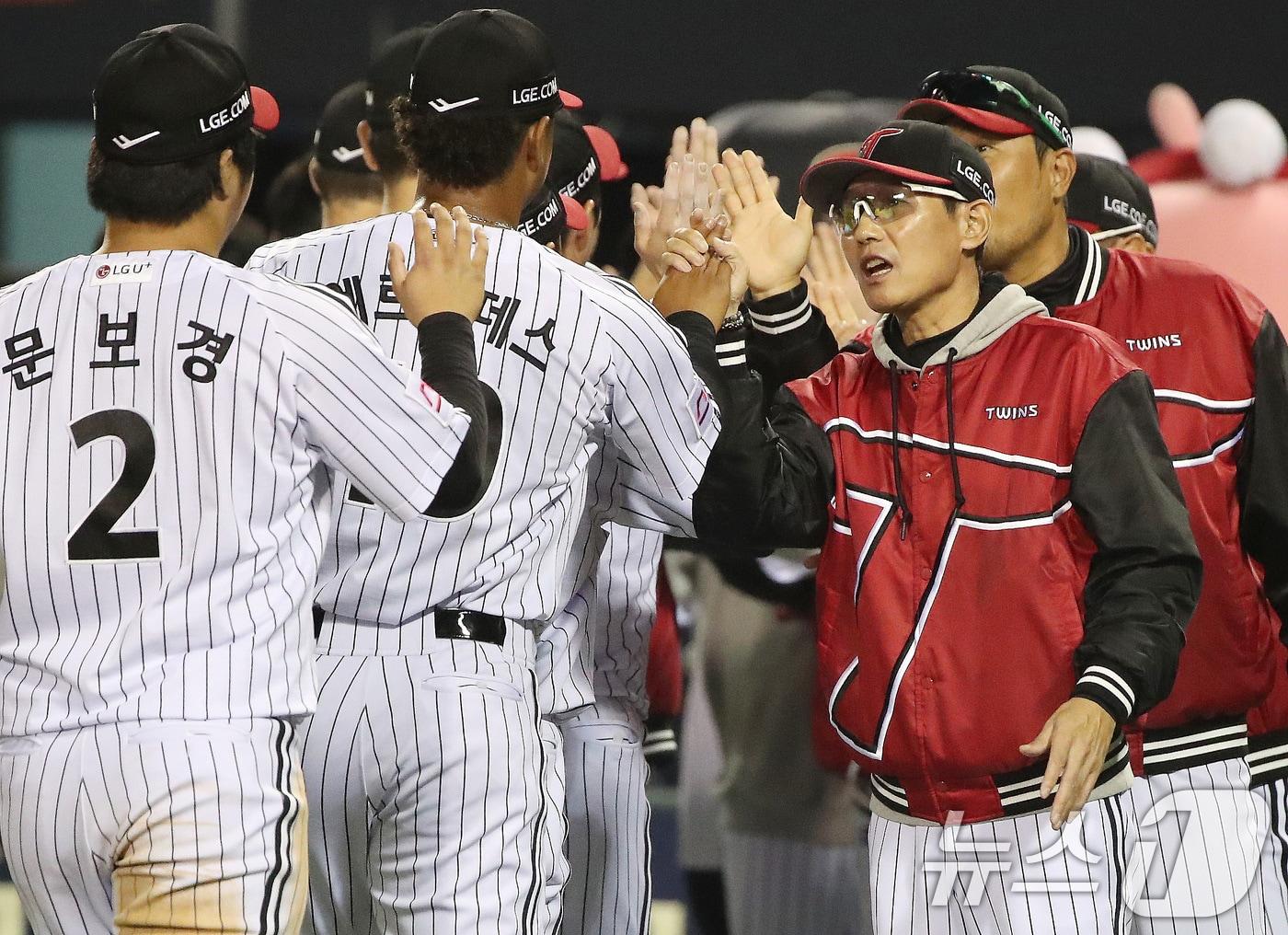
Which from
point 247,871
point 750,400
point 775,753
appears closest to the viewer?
point 247,871

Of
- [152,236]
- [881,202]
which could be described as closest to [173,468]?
[152,236]

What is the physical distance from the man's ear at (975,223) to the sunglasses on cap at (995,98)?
392 mm

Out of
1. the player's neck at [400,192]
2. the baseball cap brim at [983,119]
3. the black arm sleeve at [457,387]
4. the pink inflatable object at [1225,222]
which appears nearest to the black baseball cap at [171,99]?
the black arm sleeve at [457,387]

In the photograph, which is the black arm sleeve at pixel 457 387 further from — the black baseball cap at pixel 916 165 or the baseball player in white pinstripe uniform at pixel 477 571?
the black baseball cap at pixel 916 165

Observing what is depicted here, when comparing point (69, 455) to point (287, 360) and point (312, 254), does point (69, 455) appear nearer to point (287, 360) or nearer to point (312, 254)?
point (287, 360)

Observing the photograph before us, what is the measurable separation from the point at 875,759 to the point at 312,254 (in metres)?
1.20

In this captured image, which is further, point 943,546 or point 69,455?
point 943,546

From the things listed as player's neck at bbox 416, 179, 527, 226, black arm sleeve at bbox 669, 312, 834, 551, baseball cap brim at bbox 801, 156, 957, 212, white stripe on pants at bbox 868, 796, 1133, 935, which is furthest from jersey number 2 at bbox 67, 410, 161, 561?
white stripe on pants at bbox 868, 796, 1133, 935

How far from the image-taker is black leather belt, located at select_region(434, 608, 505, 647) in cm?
282

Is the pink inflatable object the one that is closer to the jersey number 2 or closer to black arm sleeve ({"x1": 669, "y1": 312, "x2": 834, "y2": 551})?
black arm sleeve ({"x1": 669, "y1": 312, "x2": 834, "y2": 551})

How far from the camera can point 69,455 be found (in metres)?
2.43

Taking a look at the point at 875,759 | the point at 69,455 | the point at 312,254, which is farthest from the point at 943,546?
the point at 69,455

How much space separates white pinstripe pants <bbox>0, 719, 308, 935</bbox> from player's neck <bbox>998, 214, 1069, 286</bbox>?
5.32 feet

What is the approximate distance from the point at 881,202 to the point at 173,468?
122 cm
